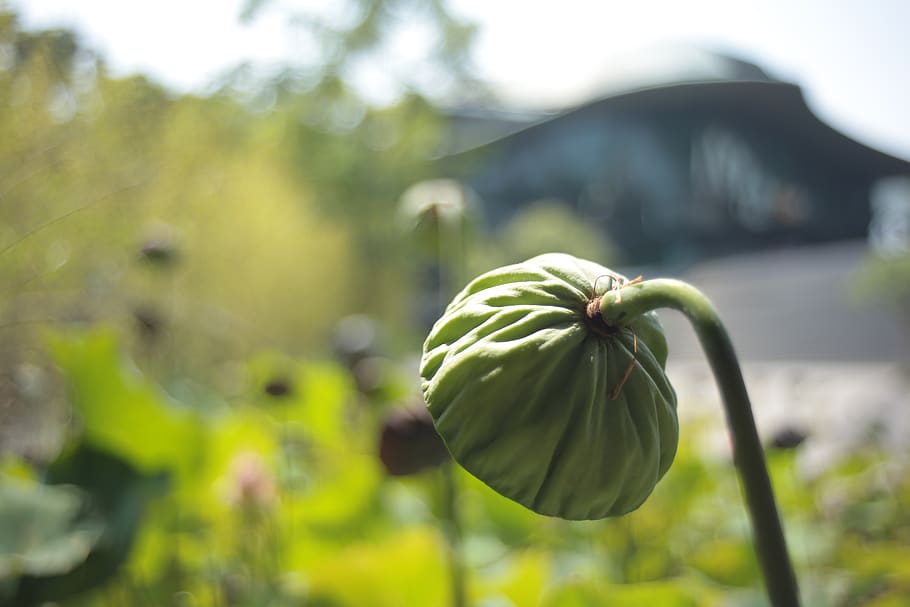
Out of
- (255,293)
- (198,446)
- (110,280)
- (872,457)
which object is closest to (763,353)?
(255,293)

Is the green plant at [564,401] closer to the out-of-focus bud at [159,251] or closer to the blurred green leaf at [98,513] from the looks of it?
the blurred green leaf at [98,513]

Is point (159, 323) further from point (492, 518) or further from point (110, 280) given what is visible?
point (110, 280)

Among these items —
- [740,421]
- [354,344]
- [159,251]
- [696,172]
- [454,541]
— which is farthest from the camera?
[696,172]

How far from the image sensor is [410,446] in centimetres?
35

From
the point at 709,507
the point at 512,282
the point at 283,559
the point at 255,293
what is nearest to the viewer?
the point at 512,282

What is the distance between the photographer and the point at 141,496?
1.64ft

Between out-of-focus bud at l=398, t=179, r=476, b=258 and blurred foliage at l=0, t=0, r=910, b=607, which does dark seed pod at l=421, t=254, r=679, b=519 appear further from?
out-of-focus bud at l=398, t=179, r=476, b=258

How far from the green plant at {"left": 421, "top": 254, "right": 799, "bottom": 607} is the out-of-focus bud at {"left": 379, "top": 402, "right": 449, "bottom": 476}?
197 millimetres

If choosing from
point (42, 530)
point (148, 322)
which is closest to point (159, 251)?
point (148, 322)

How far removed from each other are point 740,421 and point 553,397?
38 millimetres

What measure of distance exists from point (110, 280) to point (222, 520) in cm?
79

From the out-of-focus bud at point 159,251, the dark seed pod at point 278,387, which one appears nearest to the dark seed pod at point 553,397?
the dark seed pod at point 278,387

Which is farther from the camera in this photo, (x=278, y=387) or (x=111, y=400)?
(x=278, y=387)

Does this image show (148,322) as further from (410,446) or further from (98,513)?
(410,446)
